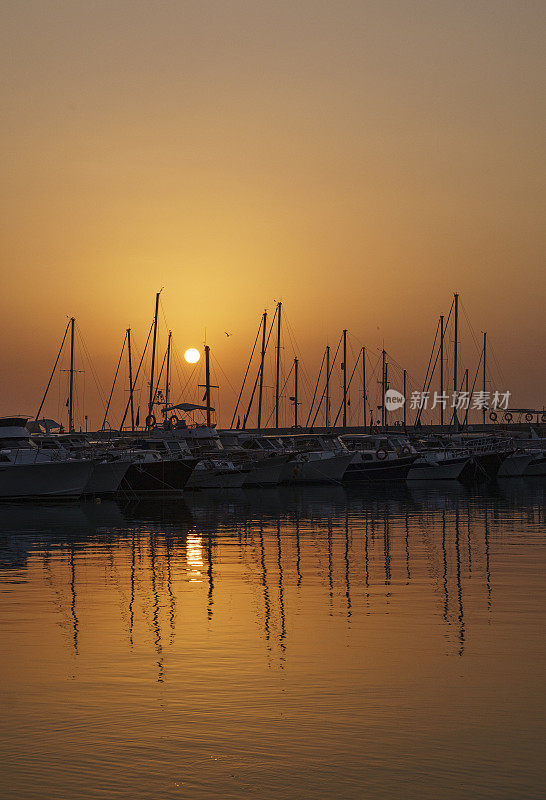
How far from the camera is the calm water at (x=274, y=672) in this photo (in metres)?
9.91

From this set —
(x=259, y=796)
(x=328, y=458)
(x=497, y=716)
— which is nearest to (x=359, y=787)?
(x=259, y=796)

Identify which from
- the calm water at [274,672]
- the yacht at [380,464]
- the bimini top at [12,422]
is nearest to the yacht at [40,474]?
A: the bimini top at [12,422]

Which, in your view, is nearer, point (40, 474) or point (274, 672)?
point (274, 672)

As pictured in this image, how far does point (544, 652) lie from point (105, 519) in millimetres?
31431

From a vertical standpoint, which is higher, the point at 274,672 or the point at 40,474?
the point at 40,474

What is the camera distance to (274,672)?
14.1 m

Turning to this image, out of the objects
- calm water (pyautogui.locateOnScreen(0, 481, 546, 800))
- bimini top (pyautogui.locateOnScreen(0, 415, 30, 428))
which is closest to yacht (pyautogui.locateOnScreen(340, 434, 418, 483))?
bimini top (pyautogui.locateOnScreen(0, 415, 30, 428))

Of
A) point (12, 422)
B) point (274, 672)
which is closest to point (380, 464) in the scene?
point (12, 422)

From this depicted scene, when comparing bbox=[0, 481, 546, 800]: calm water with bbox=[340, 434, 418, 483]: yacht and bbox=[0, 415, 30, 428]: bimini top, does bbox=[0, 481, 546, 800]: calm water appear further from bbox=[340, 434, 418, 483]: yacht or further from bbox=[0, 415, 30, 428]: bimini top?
bbox=[340, 434, 418, 483]: yacht

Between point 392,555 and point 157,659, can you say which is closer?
point 157,659

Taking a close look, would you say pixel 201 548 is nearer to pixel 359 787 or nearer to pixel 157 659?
pixel 157 659

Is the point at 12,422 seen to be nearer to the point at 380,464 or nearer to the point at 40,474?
the point at 40,474

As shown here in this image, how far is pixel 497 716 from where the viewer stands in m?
11.8

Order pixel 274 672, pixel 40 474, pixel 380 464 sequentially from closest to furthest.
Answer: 1. pixel 274 672
2. pixel 40 474
3. pixel 380 464
